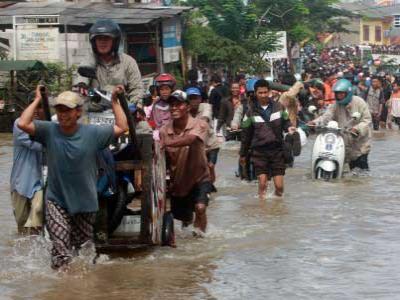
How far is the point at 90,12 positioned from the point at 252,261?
20610 mm

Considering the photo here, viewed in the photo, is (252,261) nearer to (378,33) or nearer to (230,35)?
(230,35)

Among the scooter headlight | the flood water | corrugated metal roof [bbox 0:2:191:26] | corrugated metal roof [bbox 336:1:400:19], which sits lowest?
the flood water

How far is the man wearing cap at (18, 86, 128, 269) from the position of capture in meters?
6.92

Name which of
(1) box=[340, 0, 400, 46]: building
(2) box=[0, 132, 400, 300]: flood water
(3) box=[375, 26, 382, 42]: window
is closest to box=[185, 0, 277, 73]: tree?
(2) box=[0, 132, 400, 300]: flood water

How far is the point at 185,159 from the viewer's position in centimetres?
853

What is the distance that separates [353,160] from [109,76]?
20.4 ft

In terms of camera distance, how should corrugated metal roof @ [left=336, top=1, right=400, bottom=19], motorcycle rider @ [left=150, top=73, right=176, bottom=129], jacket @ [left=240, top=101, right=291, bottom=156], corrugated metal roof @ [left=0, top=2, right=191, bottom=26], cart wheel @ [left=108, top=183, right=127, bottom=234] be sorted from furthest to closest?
1. corrugated metal roof @ [left=336, top=1, right=400, bottom=19]
2. corrugated metal roof @ [left=0, top=2, right=191, bottom=26]
3. jacket @ [left=240, top=101, right=291, bottom=156]
4. motorcycle rider @ [left=150, top=73, right=176, bottom=129]
5. cart wheel @ [left=108, top=183, right=127, bottom=234]

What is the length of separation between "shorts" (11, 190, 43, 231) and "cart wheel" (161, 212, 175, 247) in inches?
41.2

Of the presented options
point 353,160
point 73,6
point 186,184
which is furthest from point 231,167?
point 73,6

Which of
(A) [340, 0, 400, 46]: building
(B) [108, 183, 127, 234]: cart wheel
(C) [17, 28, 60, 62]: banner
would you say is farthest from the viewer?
(A) [340, 0, 400, 46]: building

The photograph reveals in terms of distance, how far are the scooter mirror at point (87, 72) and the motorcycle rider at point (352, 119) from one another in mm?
5576

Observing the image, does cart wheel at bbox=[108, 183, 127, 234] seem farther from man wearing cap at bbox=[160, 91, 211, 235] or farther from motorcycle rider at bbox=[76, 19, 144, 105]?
motorcycle rider at bbox=[76, 19, 144, 105]

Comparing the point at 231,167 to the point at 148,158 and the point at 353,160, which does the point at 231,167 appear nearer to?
A: the point at 353,160

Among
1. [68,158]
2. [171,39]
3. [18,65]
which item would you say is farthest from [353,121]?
[171,39]
